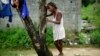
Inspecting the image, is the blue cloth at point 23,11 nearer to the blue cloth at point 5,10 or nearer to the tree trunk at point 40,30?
the tree trunk at point 40,30

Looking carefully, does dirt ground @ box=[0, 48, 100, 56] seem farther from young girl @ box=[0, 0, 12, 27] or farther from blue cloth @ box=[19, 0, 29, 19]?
blue cloth @ box=[19, 0, 29, 19]

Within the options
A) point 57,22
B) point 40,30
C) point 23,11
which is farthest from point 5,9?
point 40,30

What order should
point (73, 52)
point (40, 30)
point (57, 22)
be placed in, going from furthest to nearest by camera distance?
point (73, 52) → point (57, 22) → point (40, 30)

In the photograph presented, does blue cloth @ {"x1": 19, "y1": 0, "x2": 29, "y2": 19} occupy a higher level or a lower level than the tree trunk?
higher

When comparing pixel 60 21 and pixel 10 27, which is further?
pixel 10 27

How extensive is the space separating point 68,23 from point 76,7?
67cm

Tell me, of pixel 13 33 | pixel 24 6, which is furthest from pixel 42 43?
pixel 13 33

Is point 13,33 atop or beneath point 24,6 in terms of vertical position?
beneath

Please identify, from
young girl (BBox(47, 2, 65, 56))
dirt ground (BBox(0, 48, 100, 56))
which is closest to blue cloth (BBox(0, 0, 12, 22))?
dirt ground (BBox(0, 48, 100, 56))

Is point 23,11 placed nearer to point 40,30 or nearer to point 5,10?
point 40,30

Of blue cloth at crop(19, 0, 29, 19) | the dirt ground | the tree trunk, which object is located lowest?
the dirt ground

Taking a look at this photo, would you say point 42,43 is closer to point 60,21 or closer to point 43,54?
point 43,54

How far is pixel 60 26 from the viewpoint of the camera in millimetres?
10203

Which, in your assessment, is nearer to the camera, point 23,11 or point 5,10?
point 23,11
